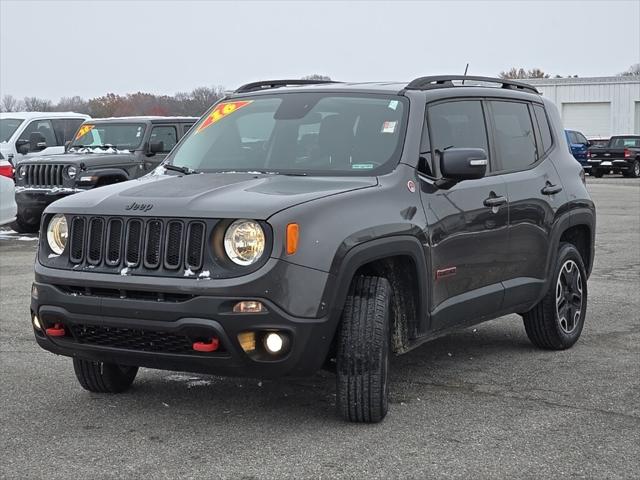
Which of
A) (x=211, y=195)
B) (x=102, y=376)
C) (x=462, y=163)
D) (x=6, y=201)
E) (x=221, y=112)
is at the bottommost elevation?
(x=102, y=376)

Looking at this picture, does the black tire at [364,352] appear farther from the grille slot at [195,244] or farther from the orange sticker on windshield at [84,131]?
the orange sticker on windshield at [84,131]

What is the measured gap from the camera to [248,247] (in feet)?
16.9

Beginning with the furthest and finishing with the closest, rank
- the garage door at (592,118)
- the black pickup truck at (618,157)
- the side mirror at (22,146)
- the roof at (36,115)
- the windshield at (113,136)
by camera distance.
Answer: the garage door at (592,118)
the black pickup truck at (618,157)
the roof at (36,115)
the side mirror at (22,146)
the windshield at (113,136)

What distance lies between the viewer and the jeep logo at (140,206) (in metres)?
5.38

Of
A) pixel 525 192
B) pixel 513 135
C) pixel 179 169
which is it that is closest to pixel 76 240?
pixel 179 169

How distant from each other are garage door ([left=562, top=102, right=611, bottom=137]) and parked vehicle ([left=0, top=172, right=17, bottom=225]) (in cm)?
4951

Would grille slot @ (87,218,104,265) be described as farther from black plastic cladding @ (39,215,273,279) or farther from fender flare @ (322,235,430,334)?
fender flare @ (322,235,430,334)

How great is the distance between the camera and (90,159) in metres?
16.3

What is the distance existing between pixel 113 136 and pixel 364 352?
12.7 meters

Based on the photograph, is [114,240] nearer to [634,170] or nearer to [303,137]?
[303,137]

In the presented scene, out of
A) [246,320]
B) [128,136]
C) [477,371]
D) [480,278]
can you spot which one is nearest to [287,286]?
[246,320]

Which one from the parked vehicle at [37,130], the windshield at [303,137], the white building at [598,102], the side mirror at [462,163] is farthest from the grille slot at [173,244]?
the white building at [598,102]

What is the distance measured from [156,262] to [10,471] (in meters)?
1.17

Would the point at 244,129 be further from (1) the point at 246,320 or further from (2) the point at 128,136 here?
(2) the point at 128,136
